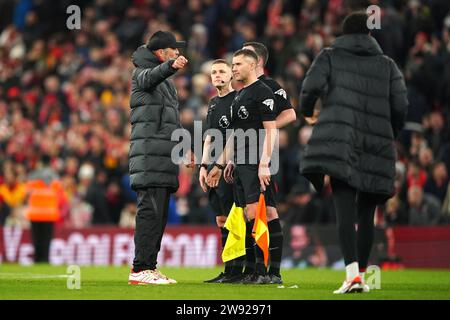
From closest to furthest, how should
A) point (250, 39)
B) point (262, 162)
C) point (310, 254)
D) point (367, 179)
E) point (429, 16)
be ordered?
point (367, 179) < point (262, 162) < point (310, 254) < point (429, 16) < point (250, 39)

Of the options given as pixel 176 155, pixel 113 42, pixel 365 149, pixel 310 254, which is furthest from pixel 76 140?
pixel 365 149

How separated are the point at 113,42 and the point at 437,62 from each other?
9445 mm

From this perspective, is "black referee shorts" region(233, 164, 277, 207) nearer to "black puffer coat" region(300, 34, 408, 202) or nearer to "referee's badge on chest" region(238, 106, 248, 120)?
"referee's badge on chest" region(238, 106, 248, 120)

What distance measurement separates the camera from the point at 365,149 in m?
9.47

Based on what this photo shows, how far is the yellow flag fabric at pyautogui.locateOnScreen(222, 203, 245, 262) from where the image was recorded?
36.0 ft

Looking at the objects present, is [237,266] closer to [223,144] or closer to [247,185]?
[247,185]

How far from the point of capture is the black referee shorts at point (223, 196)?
456 inches

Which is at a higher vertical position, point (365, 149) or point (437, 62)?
point (437, 62)

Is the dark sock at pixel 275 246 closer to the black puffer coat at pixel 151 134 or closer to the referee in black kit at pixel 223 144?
the referee in black kit at pixel 223 144

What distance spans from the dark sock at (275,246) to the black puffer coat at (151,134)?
1.04 m

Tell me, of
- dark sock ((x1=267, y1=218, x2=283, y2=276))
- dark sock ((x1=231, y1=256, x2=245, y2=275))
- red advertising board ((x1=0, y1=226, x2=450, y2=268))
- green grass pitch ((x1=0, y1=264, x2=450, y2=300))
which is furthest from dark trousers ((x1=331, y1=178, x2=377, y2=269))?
red advertising board ((x1=0, y1=226, x2=450, y2=268))

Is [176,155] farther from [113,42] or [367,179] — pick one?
[113,42]
